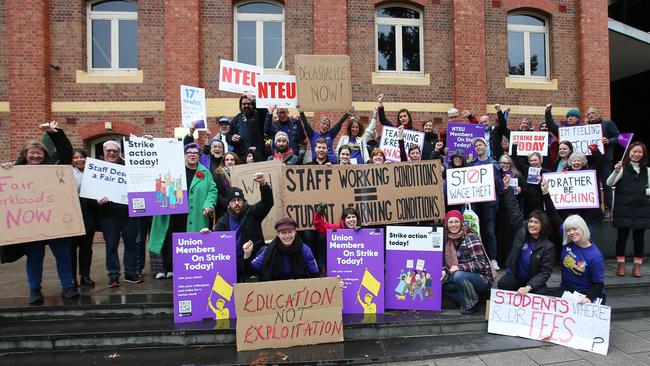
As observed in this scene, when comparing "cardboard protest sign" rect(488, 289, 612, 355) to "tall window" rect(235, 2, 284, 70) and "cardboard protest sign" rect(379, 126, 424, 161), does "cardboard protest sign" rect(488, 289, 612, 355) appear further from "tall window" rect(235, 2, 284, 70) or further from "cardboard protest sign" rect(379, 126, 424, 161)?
"tall window" rect(235, 2, 284, 70)

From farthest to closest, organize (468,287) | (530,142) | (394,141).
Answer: (530,142)
(394,141)
(468,287)

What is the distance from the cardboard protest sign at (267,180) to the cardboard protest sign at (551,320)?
9.51 feet

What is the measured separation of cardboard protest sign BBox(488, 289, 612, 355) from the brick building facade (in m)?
7.44

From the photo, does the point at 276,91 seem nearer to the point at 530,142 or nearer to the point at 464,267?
the point at 464,267

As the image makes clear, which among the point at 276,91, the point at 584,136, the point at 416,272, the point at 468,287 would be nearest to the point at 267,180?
the point at 276,91

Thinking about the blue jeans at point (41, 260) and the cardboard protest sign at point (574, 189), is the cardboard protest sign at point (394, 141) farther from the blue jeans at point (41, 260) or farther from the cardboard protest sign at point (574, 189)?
the blue jeans at point (41, 260)

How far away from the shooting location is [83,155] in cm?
562

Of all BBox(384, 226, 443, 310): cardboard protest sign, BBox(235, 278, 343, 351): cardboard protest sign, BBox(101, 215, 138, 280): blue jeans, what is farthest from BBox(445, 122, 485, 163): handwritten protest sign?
BBox(101, 215, 138, 280): blue jeans

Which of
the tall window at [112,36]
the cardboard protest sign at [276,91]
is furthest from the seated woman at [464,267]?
the tall window at [112,36]

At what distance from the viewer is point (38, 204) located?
193 inches

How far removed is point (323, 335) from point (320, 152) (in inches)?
99.5

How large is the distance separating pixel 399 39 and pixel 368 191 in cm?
781

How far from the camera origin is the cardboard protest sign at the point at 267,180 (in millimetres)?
5438

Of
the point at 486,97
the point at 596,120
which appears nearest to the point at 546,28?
the point at 486,97
